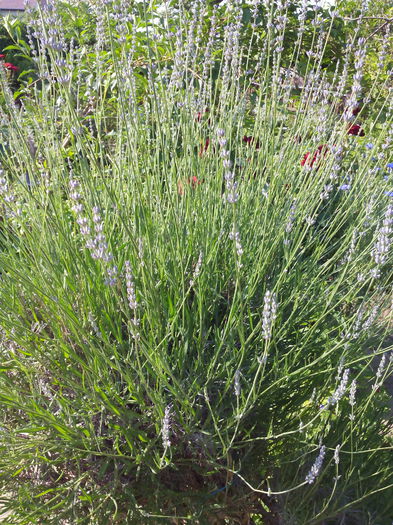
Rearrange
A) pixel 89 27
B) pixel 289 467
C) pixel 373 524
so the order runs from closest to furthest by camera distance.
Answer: pixel 289 467, pixel 373 524, pixel 89 27

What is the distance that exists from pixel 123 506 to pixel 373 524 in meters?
0.92

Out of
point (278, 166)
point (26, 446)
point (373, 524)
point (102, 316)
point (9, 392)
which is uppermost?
point (278, 166)

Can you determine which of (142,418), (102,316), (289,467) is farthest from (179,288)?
(289,467)

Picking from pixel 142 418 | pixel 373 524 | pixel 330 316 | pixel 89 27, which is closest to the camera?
pixel 142 418

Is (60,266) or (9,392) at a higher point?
(60,266)

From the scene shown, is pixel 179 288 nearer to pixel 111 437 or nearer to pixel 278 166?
pixel 111 437

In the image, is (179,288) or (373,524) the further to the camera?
(373,524)

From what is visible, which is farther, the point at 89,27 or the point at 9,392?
the point at 89,27

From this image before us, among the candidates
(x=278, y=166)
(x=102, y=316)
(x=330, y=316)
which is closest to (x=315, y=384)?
(x=330, y=316)

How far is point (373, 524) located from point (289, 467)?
43cm

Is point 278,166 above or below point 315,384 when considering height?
above

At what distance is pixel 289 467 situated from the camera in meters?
1.89

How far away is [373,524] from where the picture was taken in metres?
2.02

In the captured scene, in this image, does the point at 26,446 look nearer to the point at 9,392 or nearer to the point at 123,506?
the point at 9,392
